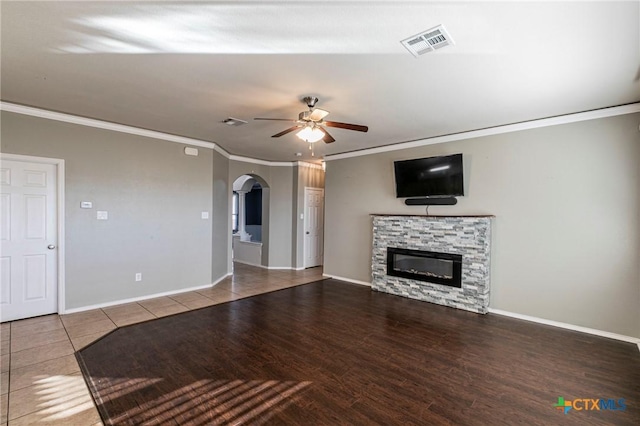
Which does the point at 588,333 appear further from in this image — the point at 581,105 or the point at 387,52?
the point at 387,52

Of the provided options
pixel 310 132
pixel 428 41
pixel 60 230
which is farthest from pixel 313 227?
pixel 428 41

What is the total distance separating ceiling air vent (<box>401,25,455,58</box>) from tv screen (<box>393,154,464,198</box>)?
248 centimetres

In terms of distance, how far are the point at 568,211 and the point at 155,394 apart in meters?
4.89

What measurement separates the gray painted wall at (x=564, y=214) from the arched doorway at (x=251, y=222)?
13.7 ft

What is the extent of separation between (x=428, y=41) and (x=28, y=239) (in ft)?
16.6

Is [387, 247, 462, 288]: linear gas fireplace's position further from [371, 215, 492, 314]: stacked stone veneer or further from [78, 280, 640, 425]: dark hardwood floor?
[78, 280, 640, 425]: dark hardwood floor

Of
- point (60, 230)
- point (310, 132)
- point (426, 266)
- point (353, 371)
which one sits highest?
point (310, 132)

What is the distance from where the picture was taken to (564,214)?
377 cm

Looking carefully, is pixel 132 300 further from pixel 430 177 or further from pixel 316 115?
pixel 430 177

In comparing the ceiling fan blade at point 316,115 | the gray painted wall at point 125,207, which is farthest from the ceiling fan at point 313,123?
the gray painted wall at point 125,207

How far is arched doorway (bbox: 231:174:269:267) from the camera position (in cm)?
750

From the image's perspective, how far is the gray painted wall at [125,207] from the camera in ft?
13.0

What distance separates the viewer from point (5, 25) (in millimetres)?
2066

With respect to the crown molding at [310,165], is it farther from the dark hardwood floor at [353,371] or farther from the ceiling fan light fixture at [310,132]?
the dark hardwood floor at [353,371]
